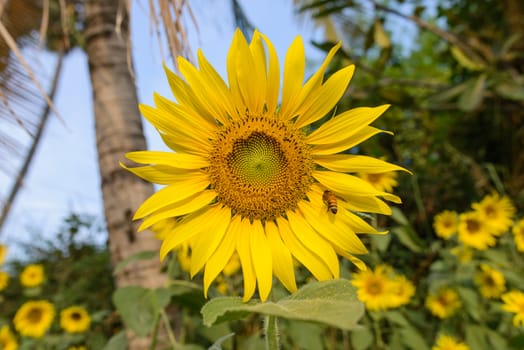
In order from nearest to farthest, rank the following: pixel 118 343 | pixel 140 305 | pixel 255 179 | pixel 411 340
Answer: pixel 255 179 < pixel 140 305 < pixel 118 343 < pixel 411 340

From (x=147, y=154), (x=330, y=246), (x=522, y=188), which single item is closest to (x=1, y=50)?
(x=147, y=154)

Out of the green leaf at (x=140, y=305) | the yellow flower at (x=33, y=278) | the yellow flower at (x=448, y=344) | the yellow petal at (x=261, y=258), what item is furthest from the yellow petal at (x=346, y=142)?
the yellow flower at (x=33, y=278)

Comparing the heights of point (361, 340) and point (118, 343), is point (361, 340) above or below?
below

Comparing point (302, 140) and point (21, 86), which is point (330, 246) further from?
point (21, 86)

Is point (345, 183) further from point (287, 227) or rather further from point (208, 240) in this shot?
point (208, 240)

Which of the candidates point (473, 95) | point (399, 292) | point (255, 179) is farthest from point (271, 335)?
point (473, 95)

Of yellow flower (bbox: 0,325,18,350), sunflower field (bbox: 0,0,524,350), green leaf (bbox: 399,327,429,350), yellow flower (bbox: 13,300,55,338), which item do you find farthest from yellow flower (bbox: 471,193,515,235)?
yellow flower (bbox: 0,325,18,350)

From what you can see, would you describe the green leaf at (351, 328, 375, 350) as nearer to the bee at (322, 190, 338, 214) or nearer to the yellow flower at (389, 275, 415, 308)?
the yellow flower at (389, 275, 415, 308)

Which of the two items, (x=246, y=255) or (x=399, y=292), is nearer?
(x=246, y=255)
